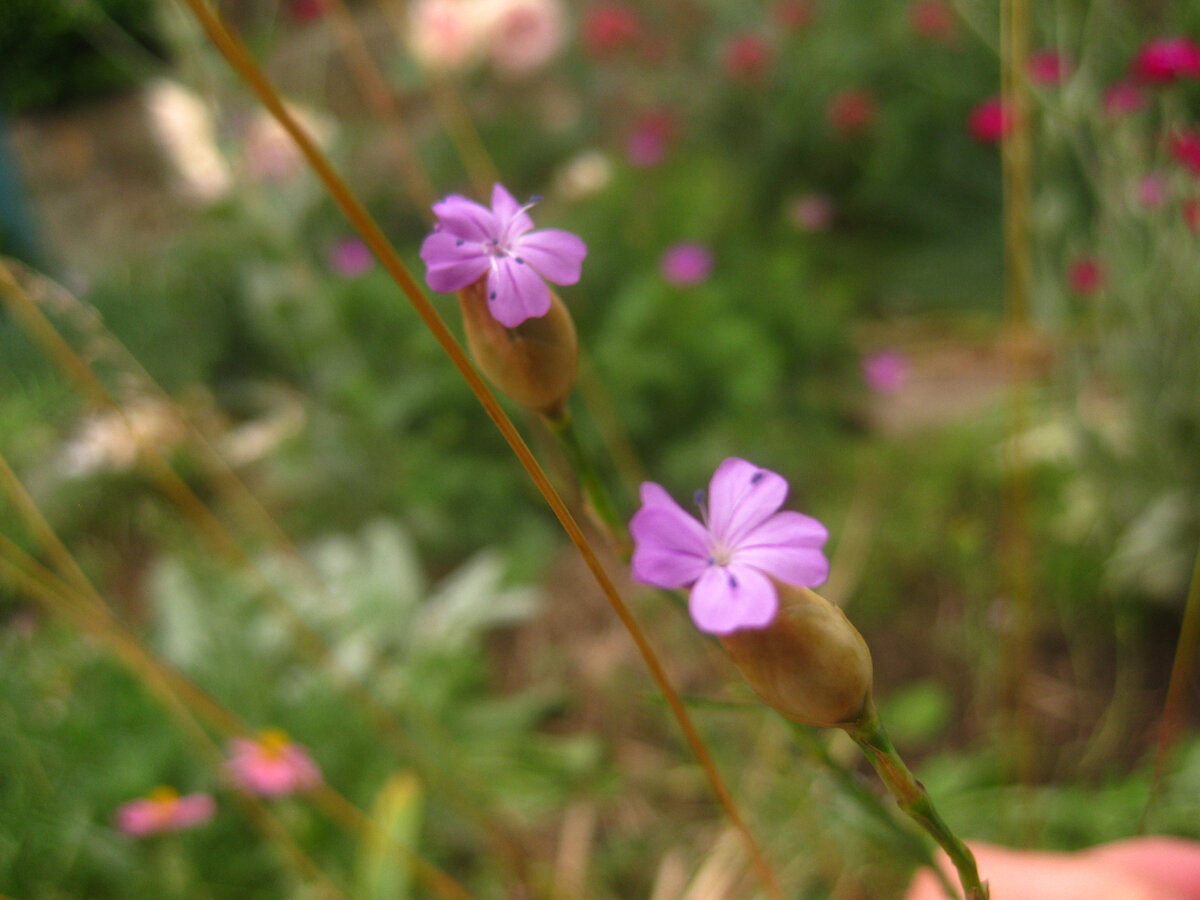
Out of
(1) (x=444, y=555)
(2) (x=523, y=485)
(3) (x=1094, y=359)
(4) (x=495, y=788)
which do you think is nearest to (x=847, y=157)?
(3) (x=1094, y=359)

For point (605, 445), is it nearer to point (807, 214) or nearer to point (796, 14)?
point (807, 214)

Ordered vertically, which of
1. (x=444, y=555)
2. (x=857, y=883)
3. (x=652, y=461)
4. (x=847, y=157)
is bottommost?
(x=857, y=883)

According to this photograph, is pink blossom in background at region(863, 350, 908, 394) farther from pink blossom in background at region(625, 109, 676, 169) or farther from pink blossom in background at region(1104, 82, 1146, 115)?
pink blossom in background at region(625, 109, 676, 169)

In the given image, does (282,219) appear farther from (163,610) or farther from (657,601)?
(657,601)

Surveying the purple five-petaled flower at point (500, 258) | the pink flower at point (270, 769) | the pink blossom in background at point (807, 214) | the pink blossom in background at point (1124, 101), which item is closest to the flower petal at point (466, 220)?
the purple five-petaled flower at point (500, 258)

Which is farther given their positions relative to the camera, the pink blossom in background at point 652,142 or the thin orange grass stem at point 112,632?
the pink blossom in background at point 652,142

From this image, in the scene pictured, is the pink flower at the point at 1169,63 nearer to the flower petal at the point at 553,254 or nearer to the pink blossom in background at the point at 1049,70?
the pink blossom in background at the point at 1049,70

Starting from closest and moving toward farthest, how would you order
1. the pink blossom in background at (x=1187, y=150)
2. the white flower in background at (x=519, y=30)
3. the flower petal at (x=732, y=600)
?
the flower petal at (x=732, y=600), the pink blossom in background at (x=1187, y=150), the white flower in background at (x=519, y=30)
